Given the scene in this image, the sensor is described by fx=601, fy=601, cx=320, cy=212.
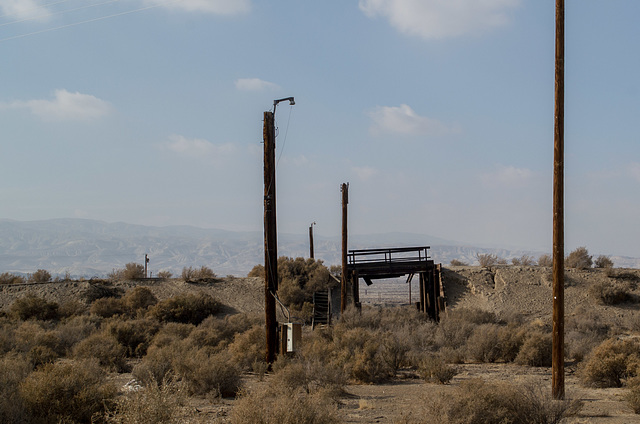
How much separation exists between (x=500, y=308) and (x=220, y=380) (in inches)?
990

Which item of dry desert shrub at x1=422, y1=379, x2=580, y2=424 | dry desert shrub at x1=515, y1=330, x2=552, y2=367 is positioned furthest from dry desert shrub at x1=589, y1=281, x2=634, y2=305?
dry desert shrub at x1=422, y1=379, x2=580, y2=424

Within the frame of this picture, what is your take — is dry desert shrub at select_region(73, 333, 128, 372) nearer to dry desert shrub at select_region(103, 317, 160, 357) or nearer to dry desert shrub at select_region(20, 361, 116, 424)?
dry desert shrub at select_region(103, 317, 160, 357)

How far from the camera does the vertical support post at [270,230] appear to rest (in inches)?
653

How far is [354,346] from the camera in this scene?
18.6m

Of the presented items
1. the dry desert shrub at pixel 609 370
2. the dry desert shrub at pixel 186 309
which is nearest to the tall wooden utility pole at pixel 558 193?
the dry desert shrub at pixel 609 370

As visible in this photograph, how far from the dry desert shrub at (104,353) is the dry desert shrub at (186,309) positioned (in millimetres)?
12379

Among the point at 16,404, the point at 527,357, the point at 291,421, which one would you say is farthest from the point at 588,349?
the point at 16,404

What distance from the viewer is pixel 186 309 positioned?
110 feet

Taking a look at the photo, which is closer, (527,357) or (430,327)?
(527,357)

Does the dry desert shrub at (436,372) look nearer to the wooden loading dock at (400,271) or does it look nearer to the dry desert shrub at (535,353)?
the dry desert shrub at (535,353)

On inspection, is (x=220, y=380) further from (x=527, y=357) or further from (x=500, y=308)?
(x=500, y=308)

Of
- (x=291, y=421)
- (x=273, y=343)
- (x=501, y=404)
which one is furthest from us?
(x=273, y=343)

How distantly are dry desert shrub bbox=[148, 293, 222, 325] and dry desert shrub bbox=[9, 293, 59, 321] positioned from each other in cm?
522

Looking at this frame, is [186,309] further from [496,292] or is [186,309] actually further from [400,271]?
[496,292]
